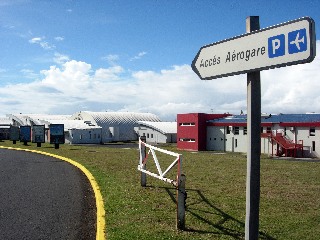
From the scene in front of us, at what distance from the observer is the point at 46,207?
7.88m

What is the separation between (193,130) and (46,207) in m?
35.5

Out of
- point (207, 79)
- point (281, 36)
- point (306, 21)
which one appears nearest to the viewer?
point (306, 21)

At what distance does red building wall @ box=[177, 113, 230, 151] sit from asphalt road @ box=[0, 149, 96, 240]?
99.8 ft

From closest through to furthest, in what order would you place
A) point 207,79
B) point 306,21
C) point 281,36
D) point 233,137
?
point 306,21, point 281,36, point 207,79, point 233,137

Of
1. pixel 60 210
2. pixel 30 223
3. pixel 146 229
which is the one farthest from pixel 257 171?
pixel 60 210

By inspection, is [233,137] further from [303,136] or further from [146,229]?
[146,229]

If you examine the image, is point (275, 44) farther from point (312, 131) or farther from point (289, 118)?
point (289, 118)

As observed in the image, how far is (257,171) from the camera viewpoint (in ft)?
10.1

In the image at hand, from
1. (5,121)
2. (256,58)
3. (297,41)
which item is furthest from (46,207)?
(5,121)

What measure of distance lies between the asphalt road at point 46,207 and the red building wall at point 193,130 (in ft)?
99.8

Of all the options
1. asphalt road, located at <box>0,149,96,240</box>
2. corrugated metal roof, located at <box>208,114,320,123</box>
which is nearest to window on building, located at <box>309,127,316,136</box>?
corrugated metal roof, located at <box>208,114,320,123</box>

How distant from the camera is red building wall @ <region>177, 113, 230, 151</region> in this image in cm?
4208

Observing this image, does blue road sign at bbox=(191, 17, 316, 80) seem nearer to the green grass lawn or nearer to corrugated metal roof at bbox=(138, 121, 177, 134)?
the green grass lawn

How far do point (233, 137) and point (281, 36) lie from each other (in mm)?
37292
